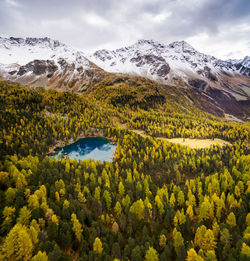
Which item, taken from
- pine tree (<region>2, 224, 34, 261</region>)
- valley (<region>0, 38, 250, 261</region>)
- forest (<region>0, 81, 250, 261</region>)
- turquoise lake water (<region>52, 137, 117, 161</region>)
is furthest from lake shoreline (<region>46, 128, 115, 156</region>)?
pine tree (<region>2, 224, 34, 261</region>)

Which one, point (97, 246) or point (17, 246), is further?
point (97, 246)

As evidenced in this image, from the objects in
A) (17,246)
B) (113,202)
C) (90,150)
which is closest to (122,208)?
(113,202)

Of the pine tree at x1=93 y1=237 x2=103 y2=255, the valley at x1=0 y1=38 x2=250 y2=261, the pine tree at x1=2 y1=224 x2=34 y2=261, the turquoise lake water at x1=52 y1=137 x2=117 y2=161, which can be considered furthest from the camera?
the turquoise lake water at x1=52 y1=137 x2=117 y2=161

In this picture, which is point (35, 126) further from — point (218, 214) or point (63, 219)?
point (218, 214)

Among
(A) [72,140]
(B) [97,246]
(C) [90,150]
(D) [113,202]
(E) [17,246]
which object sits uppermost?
(A) [72,140]

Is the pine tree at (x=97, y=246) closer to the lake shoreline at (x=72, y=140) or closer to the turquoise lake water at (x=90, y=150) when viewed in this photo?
the turquoise lake water at (x=90, y=150)

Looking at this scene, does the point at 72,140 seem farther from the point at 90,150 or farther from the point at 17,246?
the point at 17,246

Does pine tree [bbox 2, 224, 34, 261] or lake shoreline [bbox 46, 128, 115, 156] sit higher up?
lake shoreline [bbox 46, 128, 115, 156]

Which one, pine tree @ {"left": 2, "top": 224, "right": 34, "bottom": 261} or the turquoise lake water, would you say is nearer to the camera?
pine tree @ {"left": 2, "top": 224, "right": 34, "bottom": 261}

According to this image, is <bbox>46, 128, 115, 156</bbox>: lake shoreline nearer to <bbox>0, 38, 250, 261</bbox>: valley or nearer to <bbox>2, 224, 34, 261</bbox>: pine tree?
<bbox>0, 38, 250, 261</bbox>: valley
